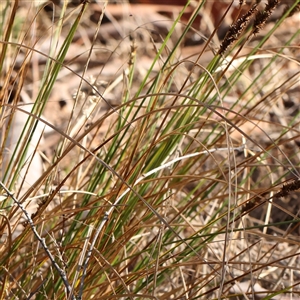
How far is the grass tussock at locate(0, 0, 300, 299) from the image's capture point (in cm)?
109

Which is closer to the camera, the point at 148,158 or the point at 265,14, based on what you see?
the point at 265,14

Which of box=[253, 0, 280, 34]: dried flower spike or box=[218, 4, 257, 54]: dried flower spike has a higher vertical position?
box=[253, 0, 280, 34]: dried flower spike

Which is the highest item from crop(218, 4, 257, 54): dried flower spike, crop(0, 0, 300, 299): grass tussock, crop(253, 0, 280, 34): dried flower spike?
crop(253, 0, 280, 34): dried flower spike

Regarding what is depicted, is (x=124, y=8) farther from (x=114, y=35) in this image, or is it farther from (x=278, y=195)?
(x=278, y=195)

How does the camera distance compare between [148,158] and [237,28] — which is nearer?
[237,28]

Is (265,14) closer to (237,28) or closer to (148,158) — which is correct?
(237,28)

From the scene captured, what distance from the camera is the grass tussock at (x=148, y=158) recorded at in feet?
3.57

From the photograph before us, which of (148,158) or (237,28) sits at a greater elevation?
(237,28)

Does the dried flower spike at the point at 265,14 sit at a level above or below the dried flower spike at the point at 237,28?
above

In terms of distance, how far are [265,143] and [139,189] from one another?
1178mm

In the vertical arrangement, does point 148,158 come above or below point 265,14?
below

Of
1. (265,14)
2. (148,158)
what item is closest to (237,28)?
(265,14)

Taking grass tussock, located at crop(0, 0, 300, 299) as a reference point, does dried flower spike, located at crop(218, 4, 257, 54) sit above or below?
above

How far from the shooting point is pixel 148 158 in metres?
1.38
